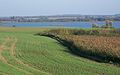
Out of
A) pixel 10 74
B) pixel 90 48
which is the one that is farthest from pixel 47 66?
pixel 90 48

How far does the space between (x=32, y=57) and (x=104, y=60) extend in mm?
5602

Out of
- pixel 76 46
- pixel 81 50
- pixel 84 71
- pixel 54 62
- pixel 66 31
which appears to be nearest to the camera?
pixel 84 71

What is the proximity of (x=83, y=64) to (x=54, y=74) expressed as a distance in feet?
14.4

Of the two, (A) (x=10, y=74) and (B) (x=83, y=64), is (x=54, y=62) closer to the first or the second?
(B) (x=83, y=64)

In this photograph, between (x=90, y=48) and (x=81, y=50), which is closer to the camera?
(x=90, y=48)

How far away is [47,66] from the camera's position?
22.5m

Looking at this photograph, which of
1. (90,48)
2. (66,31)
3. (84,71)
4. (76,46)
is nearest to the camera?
(84,71)

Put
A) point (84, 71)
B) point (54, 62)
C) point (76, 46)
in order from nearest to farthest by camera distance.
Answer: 1. point (84, 71)
2. point (54, 62)
3. point (76, 46)

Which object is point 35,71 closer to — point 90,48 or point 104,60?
point 104,60

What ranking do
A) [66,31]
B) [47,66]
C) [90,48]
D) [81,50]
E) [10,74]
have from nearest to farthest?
[10,74]
[47,66]
[90,48]
[81,50]
[66,31]

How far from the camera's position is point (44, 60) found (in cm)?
2544

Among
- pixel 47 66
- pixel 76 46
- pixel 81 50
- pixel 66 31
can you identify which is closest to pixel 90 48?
pixel 81 50

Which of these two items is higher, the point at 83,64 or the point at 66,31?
the point at 83,64

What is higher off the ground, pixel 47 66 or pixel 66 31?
pixel 47 66
